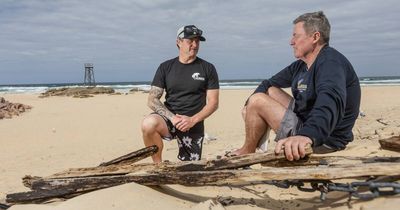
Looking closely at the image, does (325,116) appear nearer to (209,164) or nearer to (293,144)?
(293,144)

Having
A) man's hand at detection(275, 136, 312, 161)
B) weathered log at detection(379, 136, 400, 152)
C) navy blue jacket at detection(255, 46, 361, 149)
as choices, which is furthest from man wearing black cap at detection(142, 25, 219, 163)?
man's hand at detection(275, 136, 312, 161)

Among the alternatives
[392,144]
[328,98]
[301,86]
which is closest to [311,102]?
[301,86]

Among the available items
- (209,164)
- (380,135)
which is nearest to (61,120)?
(380,135)

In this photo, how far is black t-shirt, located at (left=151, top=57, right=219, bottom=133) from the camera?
19.0 feet

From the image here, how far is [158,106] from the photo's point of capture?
5711 mm

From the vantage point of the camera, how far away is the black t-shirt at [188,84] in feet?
19.0

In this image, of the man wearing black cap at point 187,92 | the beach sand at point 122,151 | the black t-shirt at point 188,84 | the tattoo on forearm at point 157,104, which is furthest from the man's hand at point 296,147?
the black t-shirt at point 188,84

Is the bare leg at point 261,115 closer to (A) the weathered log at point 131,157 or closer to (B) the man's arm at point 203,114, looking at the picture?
(A) the weathered log at point 131,157

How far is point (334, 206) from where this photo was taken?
3186 mm

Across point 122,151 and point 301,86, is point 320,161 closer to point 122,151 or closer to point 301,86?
point 301,86

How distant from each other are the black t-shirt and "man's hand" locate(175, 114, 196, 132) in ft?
1.08

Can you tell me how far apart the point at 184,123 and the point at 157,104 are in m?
0.58

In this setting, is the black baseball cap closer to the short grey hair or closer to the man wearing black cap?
the man wearing black cap

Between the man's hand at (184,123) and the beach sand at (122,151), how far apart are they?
57.1 inches
